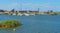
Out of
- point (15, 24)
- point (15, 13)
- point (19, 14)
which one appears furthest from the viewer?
point (15, 13)

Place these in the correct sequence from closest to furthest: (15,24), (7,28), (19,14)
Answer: (7,28)
(15,24)
(19,14)

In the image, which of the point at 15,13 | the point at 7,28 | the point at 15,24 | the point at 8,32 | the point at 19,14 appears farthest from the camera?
the point at 15,13

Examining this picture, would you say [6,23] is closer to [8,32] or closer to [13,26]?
[13,26]

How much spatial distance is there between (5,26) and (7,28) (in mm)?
752

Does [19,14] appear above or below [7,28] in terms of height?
below

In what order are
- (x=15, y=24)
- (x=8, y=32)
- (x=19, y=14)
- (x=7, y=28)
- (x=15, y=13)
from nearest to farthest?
1. (x=8, y=32)
2. (x=7, y=28)
3. (x=15, y=24)
4. (x=19, y=14)
5. (x=15, y=13)

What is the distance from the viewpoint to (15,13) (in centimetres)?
16150

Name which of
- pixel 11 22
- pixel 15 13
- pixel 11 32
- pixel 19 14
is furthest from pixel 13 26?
pixel 15 13

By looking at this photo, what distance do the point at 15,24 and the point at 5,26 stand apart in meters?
3.49

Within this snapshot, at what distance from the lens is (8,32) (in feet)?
112

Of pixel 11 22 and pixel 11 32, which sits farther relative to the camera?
pixel 11 22

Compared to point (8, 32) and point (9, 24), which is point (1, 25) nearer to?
point (9, 24)

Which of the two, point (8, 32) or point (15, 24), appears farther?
point (15, 24)

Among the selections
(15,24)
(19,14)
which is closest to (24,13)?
(19,14)
